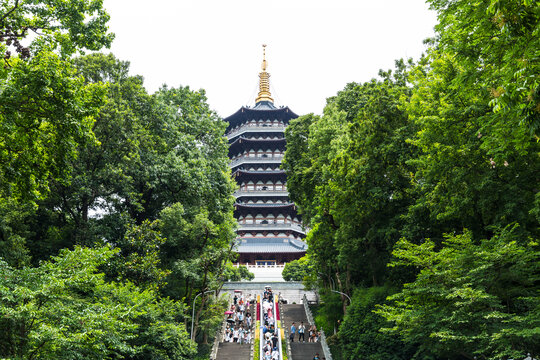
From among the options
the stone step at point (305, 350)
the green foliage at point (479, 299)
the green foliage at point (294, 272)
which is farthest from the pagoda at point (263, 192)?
the green foliage at point (479, 299)

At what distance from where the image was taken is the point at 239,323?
25094 millimetres

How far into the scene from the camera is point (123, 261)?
1733cm

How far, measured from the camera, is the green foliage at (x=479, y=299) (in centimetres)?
902

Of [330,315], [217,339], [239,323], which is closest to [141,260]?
[217,339]

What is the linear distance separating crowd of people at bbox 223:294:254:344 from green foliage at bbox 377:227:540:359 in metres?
13.0

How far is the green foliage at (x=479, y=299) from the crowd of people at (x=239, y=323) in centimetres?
1304

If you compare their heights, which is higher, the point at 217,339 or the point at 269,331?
the point at 269,331

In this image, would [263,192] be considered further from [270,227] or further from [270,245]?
[270,245]

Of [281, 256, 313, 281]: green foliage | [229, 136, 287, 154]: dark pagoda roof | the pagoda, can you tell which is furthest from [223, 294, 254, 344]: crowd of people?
[229, 136, 287, 154]: dark pagoda roof

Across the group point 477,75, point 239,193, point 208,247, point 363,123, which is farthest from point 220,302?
point 239,193

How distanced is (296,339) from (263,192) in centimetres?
2381

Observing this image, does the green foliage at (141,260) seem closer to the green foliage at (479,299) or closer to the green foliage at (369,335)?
the green foliage at (369,335)

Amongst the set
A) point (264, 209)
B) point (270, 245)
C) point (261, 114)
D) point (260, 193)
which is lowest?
point (270, 245)

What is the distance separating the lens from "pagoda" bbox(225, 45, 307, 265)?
4353 centimetres
